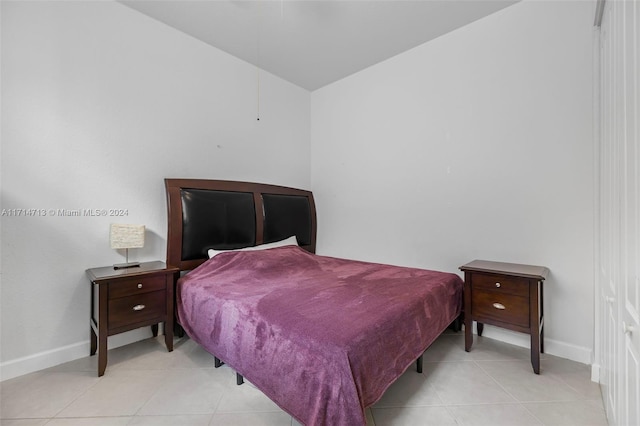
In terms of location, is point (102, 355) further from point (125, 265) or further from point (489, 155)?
point (489, 155)

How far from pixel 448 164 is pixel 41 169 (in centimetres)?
345

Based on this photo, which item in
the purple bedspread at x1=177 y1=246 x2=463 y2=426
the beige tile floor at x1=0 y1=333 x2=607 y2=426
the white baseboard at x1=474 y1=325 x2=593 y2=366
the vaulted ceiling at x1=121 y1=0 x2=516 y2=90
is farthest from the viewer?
the vaulted ceiling at x1=121 y1=0 x2=516 y2=90

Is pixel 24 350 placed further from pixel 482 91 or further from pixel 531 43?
pixel 531 43

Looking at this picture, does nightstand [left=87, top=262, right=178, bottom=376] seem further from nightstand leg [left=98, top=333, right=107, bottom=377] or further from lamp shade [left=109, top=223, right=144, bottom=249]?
lamp shade [left=109, top=223, right=144, bottom=249]

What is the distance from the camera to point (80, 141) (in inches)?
84.7

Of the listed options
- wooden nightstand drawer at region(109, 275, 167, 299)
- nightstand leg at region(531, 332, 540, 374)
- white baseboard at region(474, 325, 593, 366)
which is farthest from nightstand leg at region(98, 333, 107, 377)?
white baseboard at region(474, 325, 593, 366)

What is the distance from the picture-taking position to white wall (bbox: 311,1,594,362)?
2.09 metres

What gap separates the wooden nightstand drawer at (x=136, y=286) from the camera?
1.93 metres

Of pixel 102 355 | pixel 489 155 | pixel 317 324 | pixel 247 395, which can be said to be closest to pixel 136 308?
pixel 102 355

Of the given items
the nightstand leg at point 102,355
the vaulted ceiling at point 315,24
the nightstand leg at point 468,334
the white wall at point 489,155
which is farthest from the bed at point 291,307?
the vaulted ceiling at point 315,24

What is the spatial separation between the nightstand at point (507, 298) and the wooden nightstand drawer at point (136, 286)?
2470 millimetres

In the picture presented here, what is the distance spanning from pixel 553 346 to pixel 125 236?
355 cm

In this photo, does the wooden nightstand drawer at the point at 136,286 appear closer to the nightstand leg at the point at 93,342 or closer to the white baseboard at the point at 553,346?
the nightstand leg at the point at 93,342

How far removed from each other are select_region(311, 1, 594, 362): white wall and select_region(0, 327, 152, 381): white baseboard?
256 cm
